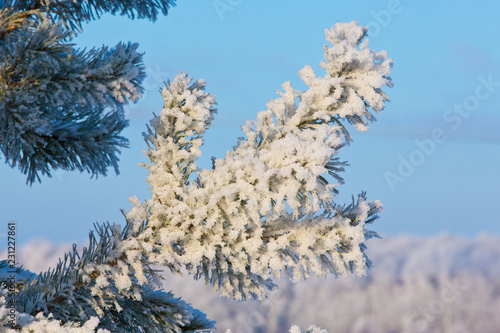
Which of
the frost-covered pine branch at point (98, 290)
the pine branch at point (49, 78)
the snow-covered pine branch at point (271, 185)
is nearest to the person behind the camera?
the snow-covered pine branch at point (271, 185)

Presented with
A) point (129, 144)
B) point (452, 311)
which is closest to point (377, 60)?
point (129, 144)

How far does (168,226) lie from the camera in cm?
92

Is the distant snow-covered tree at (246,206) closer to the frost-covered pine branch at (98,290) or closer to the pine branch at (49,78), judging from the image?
the frost-covered pine branch at (98,290)

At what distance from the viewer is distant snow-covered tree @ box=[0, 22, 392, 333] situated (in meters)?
0.79

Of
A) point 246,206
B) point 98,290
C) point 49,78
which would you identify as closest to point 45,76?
point 49,78

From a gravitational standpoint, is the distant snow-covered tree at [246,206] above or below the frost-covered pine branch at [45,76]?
below

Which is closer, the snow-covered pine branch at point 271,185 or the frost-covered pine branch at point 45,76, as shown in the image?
the snow-covered pine branch at point 271,185

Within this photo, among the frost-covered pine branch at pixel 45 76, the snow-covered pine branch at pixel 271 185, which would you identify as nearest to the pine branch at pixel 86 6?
the frost-covered pine branch at pixel 45 76

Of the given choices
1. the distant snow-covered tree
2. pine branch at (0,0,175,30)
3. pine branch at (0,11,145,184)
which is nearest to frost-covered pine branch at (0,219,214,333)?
the distant snow-covered tree

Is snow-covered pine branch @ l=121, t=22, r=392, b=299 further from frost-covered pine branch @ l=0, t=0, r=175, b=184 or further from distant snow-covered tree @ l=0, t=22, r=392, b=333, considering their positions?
frost-covered pine branch @ l=0, t=0, r=175, b=184

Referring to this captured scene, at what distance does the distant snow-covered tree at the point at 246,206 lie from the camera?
79cm

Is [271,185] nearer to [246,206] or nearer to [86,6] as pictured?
[246,206]

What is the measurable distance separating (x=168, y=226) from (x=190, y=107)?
0.27m

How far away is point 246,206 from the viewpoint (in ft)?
2.64
